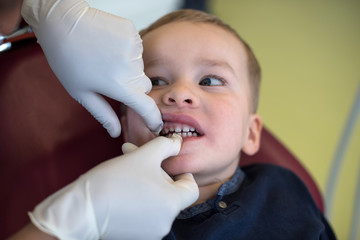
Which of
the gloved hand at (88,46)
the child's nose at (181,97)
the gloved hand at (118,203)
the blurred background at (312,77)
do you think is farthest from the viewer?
the blurred background at (312,77)

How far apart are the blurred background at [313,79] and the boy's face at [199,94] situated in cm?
118

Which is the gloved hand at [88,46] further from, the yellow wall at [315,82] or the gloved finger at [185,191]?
the yellow wall at [315,82]

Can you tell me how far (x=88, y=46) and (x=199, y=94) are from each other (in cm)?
35

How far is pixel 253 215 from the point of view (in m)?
0.99

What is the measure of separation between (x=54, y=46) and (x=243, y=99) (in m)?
0.61

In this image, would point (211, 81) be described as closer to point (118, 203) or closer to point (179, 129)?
point (179, 129)

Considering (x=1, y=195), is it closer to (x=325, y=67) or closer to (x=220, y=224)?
(x=220, y=224)

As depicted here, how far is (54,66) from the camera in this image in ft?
2.57

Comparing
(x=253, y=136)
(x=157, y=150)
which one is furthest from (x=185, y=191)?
(x=253, y=136)

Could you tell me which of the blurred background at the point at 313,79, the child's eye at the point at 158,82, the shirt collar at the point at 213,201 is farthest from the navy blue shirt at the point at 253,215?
the blurred background at the point at 313,79

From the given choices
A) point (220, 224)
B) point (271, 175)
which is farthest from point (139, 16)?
point (220, 224)

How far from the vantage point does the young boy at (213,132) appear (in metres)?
0.92

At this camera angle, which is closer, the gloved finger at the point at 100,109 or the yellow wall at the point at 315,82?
the gloved finger at the point at 100,109

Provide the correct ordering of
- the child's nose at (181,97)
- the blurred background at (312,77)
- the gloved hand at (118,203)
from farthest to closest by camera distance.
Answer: the blurred background at (312,77)
the child's nose at (181,97)
the gloved hand at (118,203)
